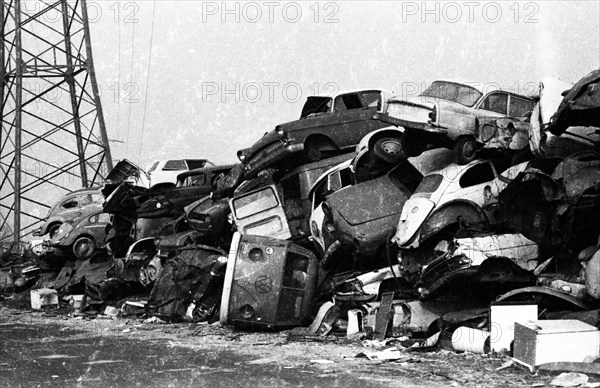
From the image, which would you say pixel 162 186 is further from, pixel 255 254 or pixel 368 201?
pixel 368 201

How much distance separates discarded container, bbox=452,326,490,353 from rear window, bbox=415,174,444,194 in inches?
105

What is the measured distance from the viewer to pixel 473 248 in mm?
11773

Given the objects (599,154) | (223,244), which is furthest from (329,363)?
(223,244)

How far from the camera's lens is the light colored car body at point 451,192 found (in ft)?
42.0

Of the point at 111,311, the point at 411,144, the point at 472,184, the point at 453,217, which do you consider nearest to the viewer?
the point at 453,217

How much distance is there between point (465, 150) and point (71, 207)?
18.3m

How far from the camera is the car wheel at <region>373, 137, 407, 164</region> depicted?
598 inches

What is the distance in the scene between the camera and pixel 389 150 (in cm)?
1538

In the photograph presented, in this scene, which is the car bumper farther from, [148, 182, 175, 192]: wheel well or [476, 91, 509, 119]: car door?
[148, 182, 175, 192]: wheel well

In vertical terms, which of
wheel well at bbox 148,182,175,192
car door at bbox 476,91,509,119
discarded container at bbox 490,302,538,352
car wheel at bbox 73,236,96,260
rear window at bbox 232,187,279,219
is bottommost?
discarded container at bbox 490,302,538,352

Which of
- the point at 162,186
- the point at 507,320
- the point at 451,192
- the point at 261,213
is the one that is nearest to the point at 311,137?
the point at 261,213

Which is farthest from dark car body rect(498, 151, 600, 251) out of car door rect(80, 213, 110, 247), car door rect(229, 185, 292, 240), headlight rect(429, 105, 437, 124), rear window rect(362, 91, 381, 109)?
car door rect(80, 213, 110, 247)

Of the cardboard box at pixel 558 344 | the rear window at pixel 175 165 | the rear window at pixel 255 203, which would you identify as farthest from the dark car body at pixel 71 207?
the cardboard box at pixel 558 344

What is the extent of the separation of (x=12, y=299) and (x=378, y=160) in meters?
12.1
